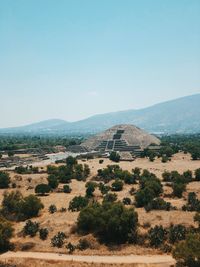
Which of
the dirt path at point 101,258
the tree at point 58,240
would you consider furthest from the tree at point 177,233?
the tree at point 58,240

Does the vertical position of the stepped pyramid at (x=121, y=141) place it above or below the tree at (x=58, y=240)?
above

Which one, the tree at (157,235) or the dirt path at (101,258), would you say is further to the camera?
the tree at (157,235)

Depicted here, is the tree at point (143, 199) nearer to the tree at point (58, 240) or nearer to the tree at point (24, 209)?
the tree at point (24, 209)

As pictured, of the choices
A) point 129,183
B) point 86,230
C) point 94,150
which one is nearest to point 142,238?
point 86,230

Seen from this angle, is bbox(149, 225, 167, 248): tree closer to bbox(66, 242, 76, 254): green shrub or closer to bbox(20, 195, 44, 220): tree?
bbox(66, 242, 76, 254): green shrub

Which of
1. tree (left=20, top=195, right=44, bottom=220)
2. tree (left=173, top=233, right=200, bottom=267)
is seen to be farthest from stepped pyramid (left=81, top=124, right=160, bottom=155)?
tree (left=173, top=233, right=200, bottom=267)

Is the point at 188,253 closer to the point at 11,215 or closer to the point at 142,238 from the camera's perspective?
the point at 142,238
